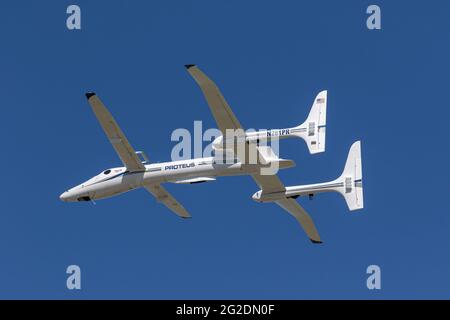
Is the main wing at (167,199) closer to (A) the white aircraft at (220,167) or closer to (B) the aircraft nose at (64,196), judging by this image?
(A) the white aircraft at (220,167)

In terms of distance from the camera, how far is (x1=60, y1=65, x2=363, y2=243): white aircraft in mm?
74688

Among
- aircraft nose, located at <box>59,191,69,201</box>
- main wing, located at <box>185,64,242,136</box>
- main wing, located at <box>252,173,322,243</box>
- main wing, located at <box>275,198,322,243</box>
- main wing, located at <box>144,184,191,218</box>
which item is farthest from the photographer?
main wing, located at <box>144,184,191,218</box>

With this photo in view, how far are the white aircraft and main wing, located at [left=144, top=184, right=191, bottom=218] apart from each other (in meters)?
0.58

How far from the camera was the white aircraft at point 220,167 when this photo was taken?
74688mm

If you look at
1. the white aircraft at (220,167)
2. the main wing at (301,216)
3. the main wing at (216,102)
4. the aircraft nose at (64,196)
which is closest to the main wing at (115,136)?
the white aircraft at (220,167)

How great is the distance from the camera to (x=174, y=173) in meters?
78.2

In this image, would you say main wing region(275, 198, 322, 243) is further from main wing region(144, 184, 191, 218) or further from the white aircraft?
main wing region(144, 184, 191, 218)

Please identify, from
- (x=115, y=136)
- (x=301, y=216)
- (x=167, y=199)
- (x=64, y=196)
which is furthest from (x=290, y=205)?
(x=64, y=196)

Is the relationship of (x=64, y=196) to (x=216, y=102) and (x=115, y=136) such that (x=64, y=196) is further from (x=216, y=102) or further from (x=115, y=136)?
(x=216, y=102)

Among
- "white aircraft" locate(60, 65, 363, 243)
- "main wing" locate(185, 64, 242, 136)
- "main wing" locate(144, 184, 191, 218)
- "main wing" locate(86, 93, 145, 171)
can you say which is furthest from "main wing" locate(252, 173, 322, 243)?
"main wing" locate(86, 93, 145, 171)

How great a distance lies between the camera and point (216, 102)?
7256cm

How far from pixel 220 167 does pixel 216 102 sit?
5.91m
